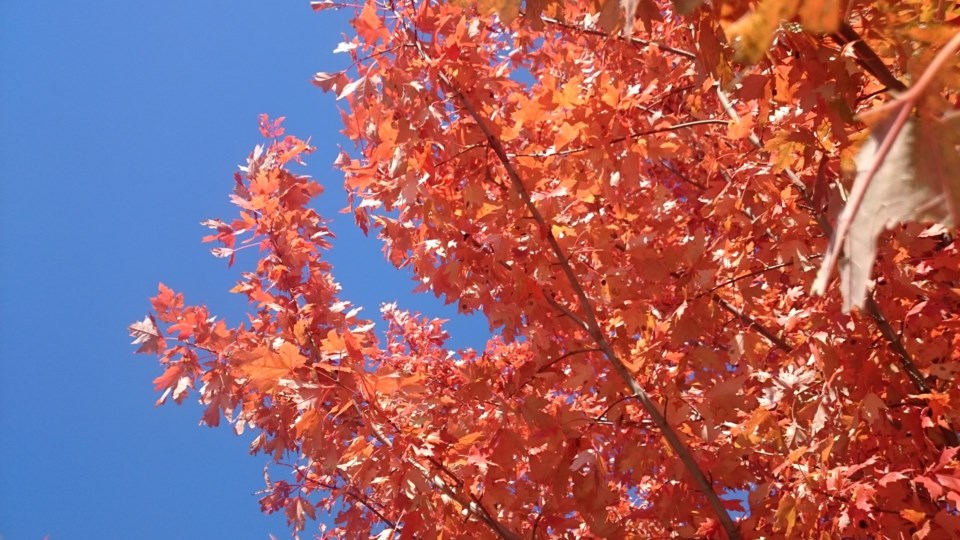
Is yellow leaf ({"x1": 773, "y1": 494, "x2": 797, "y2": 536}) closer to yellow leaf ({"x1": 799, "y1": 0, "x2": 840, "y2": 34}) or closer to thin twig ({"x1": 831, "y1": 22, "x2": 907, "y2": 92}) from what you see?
thin twig ({"x1": 831, "y1": 22, "x2": 907, "y2": 92})

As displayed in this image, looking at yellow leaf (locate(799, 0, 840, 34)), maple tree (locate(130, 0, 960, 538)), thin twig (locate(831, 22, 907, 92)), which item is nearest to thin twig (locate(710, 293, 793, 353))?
maple tree (locate(130, 0, 960, 538))

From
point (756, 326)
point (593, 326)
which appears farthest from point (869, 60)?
point (756, 326)

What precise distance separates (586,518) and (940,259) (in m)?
1.34

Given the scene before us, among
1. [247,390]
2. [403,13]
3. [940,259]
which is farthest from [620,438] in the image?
[403,13]

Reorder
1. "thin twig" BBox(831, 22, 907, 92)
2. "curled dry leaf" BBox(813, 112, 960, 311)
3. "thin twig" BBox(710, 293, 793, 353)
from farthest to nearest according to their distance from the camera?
1. "thin twig" BBox(710, 293, 793, 353)
2. "thin twig" BBox(831, 22, 907, 92)
3. "curled dry leaf" BBox(813, 112, 960, 311)

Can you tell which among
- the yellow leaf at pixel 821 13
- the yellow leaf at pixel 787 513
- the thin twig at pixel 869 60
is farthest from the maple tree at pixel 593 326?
the yellow leaf at pixel 821 13

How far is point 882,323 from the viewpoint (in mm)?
1981

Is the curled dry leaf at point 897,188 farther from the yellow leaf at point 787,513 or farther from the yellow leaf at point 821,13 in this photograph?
the yellow leaf at point 787,513

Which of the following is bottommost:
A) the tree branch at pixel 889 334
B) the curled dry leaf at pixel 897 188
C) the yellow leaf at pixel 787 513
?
the curled dry leaf at pixel 897 188

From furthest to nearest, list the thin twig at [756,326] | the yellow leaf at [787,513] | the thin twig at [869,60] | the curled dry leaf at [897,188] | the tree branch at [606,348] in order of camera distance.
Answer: the thin twig at [756,326], the tree branch at [606,348], the yellow leaf at [787,513], the thin twig at [869,60], the curled dry leaf at [897,188]

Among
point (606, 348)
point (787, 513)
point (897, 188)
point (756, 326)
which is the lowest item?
point (897, 188)

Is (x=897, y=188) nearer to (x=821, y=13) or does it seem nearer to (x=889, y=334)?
(x=821, y=13)

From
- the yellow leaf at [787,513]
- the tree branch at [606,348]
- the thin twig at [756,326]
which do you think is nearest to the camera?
the yellow leaf at [787,513]

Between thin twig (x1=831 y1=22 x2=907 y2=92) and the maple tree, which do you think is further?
the maple tree
